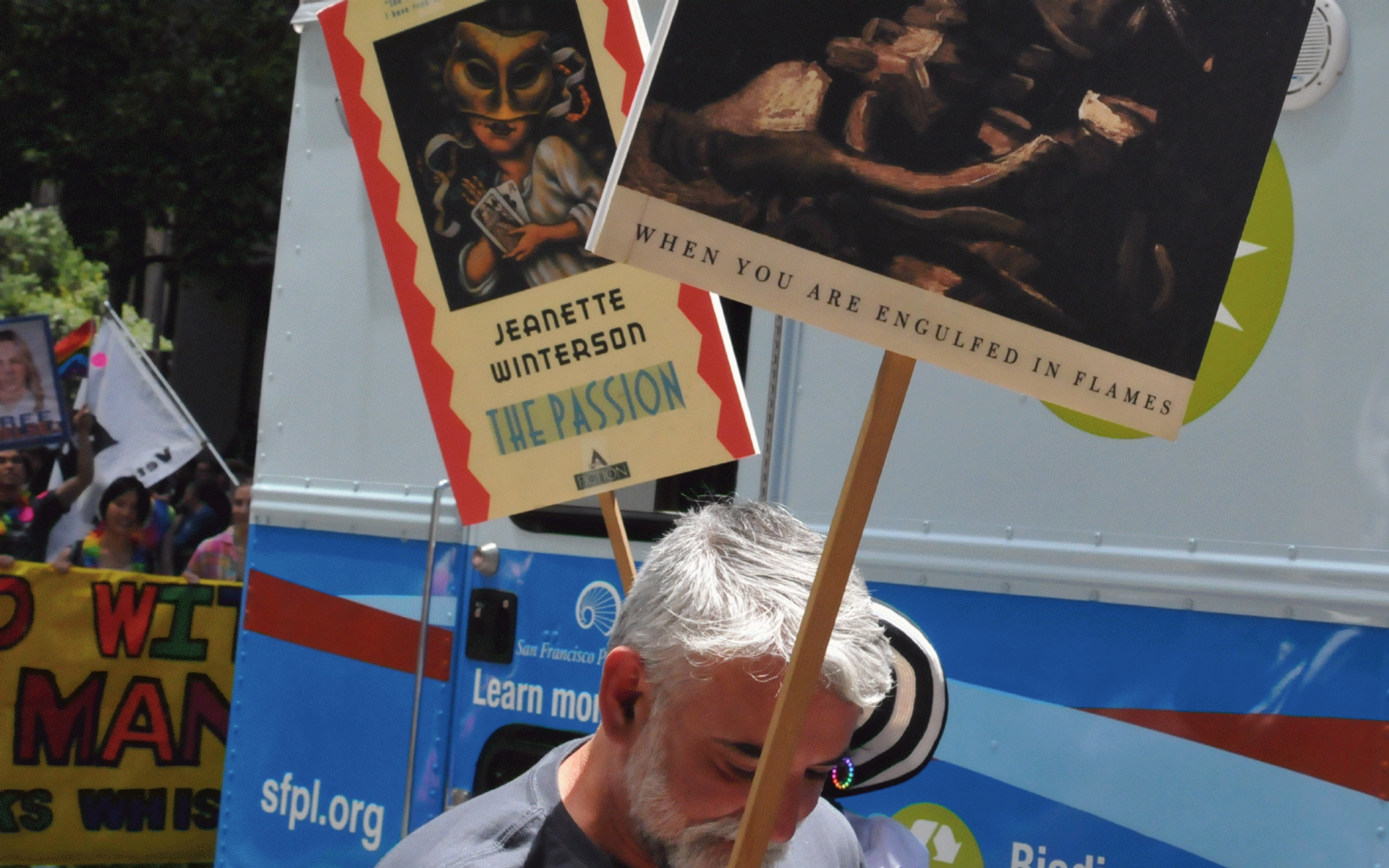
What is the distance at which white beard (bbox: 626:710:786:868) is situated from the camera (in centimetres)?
150

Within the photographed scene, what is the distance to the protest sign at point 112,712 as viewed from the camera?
18.0 feet

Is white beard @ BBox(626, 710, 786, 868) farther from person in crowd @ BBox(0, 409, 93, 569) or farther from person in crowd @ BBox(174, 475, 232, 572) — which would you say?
person in crowd @ BBox(174, 475, 232, 572)

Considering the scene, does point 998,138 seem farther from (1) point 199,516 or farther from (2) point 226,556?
(1) point 199,516

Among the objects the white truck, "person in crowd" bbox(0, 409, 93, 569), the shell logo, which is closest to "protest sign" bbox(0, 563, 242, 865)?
"person in crowd" bbox(0, 409, 93, 569)

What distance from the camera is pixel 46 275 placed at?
1439 centimetres

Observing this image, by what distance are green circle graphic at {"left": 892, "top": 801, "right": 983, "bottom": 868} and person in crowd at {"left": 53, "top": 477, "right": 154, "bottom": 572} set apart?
193 inches

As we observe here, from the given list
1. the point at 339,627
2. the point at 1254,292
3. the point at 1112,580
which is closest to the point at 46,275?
the point at 339,627

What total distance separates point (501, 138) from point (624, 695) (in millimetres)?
1141

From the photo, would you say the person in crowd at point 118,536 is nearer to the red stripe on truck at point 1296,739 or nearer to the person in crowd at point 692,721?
the red stripe on truck at point 1296,739

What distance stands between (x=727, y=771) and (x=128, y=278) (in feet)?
53.9

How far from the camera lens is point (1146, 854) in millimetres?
2416

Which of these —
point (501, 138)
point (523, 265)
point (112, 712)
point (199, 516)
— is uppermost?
point (501, 138)

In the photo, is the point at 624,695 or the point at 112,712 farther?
the point at 112,712

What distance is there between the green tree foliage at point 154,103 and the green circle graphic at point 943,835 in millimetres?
13122
